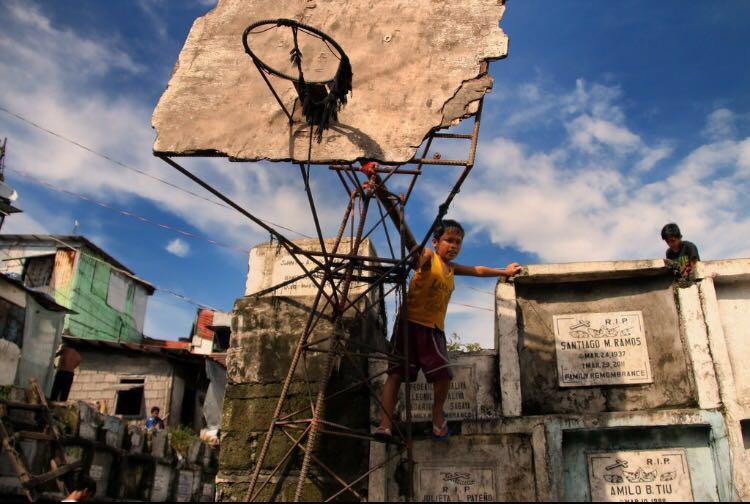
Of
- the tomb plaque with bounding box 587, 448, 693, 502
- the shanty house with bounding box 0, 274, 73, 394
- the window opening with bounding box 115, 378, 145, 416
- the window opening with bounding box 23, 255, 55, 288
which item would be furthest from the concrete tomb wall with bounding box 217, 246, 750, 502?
the window opening with bounding box 23, 255, 55, 288

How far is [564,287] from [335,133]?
9.98 ft

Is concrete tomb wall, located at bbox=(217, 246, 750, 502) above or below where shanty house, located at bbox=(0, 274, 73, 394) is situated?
below

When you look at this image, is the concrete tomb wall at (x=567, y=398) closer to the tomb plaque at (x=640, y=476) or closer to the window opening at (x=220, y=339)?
the tomb plaque at (x=640, y=476)

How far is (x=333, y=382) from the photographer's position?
6.17 m

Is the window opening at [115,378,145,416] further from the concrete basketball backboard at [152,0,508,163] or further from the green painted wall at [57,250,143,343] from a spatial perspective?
the concrete basketball backboard at [152,0,508,163]

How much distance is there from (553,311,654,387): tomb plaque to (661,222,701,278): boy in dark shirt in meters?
0.63

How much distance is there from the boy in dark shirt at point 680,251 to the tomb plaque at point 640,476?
1.76 meters

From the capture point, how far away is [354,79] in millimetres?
5434

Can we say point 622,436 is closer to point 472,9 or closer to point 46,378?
point 472,9

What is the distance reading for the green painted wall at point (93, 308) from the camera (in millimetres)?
22266

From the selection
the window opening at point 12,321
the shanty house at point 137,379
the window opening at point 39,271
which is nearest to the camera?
the window opening at point 12,321

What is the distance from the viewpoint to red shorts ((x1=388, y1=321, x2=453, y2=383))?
537cm

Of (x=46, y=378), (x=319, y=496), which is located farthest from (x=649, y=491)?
(x=46, y=378)

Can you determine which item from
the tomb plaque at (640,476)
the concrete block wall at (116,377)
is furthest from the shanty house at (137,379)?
the tomb plaque at (640,476)
